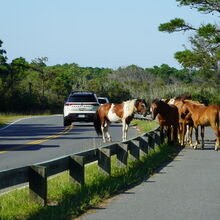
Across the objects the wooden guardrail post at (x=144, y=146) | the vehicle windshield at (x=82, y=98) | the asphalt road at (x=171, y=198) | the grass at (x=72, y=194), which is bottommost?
the asphalt road at (x=171, y=198)

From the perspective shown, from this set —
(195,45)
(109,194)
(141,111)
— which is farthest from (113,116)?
(195,45)

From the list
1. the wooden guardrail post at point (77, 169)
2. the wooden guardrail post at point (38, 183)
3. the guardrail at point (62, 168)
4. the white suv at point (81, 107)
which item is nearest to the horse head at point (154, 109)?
the guardrail at point (62, 168)

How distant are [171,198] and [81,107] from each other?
83.5 feet

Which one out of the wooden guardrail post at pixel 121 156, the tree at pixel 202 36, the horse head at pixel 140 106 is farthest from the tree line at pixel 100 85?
the wooden guardrail post at pixel 121 156

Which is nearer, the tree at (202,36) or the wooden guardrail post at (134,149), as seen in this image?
the wooden guardrail post at (134,149)

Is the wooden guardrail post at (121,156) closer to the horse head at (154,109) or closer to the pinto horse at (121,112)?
the horse head at (154,109)

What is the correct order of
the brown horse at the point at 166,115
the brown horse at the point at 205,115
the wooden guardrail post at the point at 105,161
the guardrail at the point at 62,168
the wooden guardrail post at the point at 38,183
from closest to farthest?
the guardrail at the point at 62,168, the wooden guardrail post at the point at 38,183, the wooden guardrail post at the point at 105,161, the brown horse at the point at 205,115, the brown horse at the point at 166,115

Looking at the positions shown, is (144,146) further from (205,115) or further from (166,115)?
(166,115)

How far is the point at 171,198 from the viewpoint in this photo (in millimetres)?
10484

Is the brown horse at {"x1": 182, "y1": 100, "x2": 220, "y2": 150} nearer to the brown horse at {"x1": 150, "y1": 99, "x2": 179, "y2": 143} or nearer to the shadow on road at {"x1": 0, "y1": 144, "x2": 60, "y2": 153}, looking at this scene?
the brown horse at {"x1": 150, "y1": 99, "x2": 179, "y2": 143}

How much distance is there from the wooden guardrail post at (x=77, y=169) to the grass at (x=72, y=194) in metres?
0.12

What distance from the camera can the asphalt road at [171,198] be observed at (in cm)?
891

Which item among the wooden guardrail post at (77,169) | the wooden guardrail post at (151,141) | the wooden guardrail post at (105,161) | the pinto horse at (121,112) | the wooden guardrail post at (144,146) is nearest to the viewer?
the wooden guardrail post at (77,169)

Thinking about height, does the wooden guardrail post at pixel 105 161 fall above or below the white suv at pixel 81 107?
below
